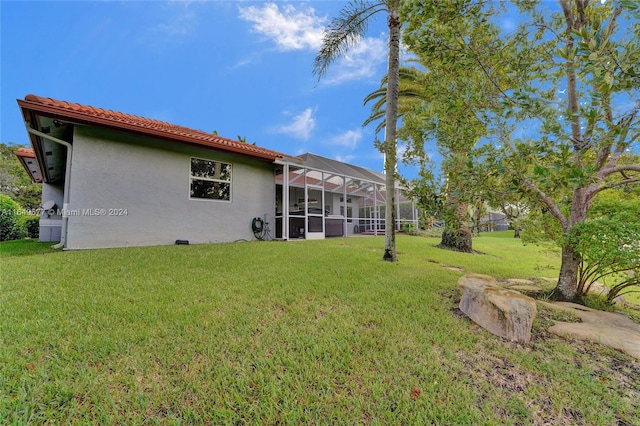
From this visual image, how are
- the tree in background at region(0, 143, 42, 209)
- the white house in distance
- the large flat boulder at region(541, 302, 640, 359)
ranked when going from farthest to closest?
the tree in background at region(0, 143, 42, 209), the white house in distance, the large flat boulder at region(541, 302, 640, 359)

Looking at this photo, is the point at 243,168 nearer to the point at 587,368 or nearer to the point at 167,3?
the point at 167,3

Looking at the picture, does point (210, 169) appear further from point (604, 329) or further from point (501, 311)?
point (604, 329)

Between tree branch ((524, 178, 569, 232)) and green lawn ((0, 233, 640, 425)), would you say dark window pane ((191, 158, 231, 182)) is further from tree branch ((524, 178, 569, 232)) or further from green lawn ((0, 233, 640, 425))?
tree branch ((524, 178, 569, 232))

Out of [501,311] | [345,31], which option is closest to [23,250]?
[345,31]

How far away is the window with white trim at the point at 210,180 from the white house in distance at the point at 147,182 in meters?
0.03

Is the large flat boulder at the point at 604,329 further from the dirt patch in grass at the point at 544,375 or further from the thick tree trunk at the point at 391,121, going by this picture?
the thick tree trunk at the point at 391,121

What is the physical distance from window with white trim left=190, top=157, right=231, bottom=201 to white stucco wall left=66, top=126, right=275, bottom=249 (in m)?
0.17

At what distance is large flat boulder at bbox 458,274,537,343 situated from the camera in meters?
2.76

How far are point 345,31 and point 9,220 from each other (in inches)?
588

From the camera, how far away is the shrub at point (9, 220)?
33.3 feet

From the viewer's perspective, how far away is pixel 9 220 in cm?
1052

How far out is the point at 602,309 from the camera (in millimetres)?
3629

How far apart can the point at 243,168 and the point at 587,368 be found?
32.5 feet

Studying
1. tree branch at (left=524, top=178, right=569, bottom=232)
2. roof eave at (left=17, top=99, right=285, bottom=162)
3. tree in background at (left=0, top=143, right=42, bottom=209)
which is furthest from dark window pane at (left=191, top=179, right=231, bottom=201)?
tree in background at (left=0, top=143, right=42, bottom=209)
